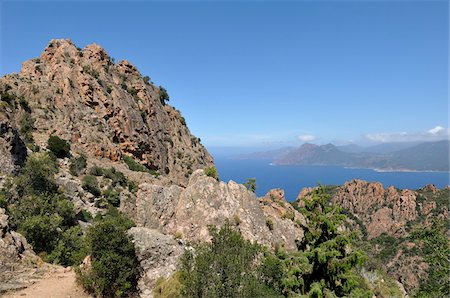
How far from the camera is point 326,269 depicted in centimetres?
1516

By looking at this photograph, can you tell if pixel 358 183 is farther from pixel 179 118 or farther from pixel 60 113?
pixel 60 113

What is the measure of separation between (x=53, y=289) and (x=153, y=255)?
4651 mm

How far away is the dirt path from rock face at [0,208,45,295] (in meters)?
0.37

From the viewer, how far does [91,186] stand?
113 ft

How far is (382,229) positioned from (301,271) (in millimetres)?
110677

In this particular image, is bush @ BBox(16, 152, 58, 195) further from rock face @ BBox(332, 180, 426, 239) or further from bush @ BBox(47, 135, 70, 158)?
rock face @ BBox(332, 180, 426, 239)

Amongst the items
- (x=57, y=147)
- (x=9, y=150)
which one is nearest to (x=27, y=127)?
(x=57, y=147)

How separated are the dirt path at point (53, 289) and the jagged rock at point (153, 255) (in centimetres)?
257

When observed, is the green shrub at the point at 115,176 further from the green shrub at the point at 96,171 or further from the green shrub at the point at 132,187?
the green shrub at the point at 132,187

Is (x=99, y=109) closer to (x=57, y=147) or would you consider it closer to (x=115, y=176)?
(x=57, y=147)

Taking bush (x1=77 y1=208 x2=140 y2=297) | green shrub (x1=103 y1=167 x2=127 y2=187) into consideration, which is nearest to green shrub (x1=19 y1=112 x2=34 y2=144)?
green shrub (x1=103 y1=167 x2=127 y2=187)

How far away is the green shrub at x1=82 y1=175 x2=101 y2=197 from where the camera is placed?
3428cm

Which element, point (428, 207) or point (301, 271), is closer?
point (301, 271)

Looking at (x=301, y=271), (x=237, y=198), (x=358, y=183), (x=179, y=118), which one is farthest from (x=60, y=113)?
(x=358, y=183)
